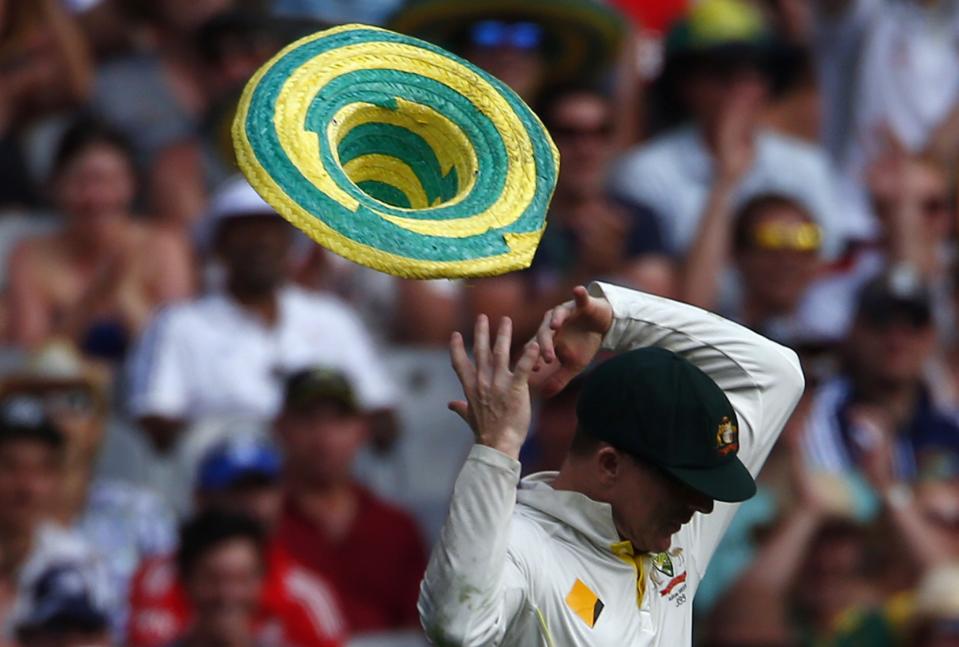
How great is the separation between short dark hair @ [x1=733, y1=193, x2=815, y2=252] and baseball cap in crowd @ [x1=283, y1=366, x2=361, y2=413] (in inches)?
74.3

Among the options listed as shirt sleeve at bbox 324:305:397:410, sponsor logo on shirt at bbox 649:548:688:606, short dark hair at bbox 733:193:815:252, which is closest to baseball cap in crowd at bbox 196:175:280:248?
shirt sleeve at bbox 324:305:397:410

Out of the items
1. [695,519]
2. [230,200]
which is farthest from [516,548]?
[230,200]

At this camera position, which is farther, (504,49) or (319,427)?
(504,49)

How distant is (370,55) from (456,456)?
3832mm

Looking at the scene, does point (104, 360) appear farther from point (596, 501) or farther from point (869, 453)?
point (596, 501)

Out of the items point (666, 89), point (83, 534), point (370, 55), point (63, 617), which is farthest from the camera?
point (666, 89)

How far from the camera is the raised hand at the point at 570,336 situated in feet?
12.7

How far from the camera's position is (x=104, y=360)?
7.46m

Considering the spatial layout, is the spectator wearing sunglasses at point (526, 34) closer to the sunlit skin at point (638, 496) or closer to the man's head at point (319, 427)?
the man's head at point (319, 427)

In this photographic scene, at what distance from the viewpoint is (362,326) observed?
799cm

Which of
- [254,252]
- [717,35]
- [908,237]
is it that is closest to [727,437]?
[254,252]

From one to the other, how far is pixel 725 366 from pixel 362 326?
3.79 metres

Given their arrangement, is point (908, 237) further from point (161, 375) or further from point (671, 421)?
point (671, 421)

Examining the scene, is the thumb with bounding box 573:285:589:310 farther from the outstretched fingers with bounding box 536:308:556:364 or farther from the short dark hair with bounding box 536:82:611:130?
the short dark hair with bounding box 536:82:611:130
